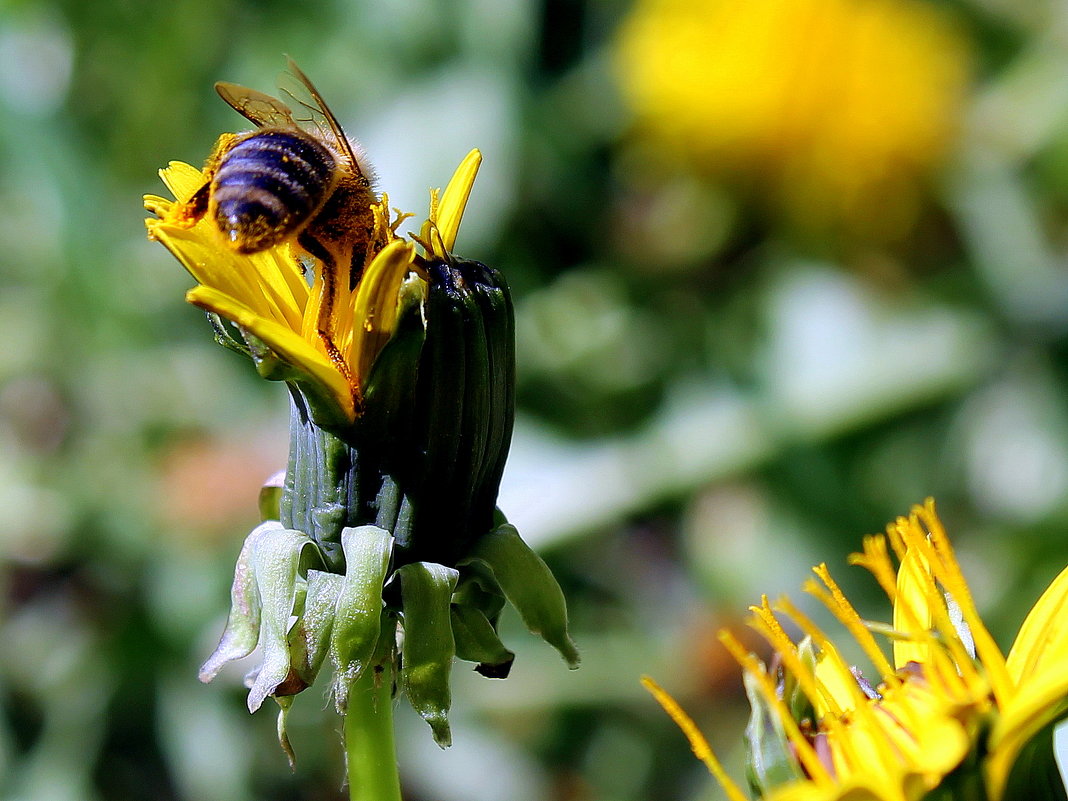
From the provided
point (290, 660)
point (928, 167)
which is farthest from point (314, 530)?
point (928, 167)

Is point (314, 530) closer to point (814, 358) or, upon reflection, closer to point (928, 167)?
point (814, 358)

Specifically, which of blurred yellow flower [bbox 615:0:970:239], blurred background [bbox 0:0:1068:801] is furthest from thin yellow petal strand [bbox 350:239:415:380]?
blurred yellow flower [bbox 615:0:970:239]

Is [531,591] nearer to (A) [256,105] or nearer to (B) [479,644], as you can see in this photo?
(B) [479,644]

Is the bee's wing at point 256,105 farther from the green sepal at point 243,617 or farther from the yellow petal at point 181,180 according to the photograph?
the green sepal at point 243,617

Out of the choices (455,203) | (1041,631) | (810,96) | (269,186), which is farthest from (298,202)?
(810,96)

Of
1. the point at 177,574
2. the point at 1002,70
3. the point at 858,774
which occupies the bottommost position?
the point at 177,574

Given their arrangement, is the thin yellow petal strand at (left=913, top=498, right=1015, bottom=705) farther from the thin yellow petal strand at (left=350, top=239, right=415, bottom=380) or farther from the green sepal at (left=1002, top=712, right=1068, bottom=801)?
the thin yellow petal strand at (left=350, top=239, right=415, bottom=380)
